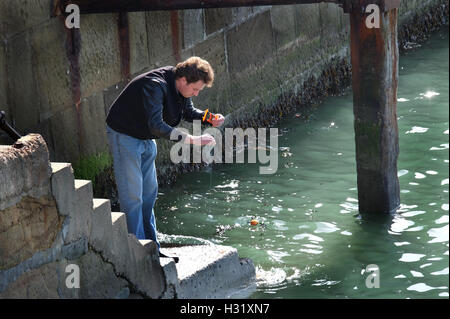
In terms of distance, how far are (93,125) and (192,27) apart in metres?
2.23

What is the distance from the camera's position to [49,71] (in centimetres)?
921

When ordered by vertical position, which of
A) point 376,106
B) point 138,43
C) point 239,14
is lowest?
point 376,106

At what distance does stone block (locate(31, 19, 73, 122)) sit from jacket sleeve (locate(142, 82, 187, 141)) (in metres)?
2.00

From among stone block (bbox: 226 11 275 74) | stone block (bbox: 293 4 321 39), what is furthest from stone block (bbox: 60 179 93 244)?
stone block (bbox: 293 4 321 39)

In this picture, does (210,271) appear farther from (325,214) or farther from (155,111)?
(325,214)

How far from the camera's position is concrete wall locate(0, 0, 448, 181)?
8898 mm

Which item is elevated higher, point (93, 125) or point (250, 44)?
point (250, 44)

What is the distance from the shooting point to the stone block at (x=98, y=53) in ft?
31.9

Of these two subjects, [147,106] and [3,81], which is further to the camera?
[3,81]

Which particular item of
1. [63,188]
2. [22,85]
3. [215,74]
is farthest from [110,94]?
[63,188]

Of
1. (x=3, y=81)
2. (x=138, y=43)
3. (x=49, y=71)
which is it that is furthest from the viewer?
(x=138, y=43)

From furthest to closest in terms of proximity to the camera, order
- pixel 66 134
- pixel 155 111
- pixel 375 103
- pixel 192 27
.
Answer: pixel 192 27, pixel 66 134, pixel 375 103, pixel 155 111
